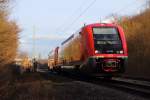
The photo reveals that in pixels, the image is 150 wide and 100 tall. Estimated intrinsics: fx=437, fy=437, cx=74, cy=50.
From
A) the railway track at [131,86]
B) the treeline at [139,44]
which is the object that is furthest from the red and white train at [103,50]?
the treeline at [139,44]

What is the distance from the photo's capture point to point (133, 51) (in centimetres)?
6044

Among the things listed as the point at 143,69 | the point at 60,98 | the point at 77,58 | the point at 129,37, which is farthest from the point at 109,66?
the point at 129,37

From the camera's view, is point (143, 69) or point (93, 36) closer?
point (93, 36)

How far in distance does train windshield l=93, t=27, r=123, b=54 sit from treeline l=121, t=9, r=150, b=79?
14.6 meters

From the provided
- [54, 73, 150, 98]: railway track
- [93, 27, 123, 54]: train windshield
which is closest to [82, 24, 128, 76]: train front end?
[93, 27, 123, 54]: train windshield

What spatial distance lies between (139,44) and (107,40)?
32.7 m

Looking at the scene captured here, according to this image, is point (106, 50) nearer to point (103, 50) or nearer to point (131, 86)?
point (103, 50)

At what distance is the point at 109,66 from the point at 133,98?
12.1 metres

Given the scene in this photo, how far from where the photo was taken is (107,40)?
2772 centimetres

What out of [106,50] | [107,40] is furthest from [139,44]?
[106,50]

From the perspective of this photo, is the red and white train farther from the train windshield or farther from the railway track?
the railway track

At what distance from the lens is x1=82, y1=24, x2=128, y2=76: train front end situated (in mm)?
26906

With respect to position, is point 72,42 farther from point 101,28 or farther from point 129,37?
point 129,37

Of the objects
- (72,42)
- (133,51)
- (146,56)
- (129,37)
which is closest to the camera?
(72,42)
